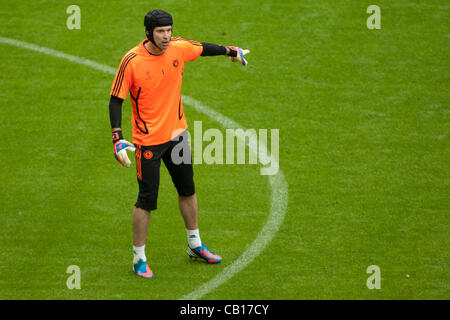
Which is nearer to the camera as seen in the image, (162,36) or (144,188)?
(162,36)

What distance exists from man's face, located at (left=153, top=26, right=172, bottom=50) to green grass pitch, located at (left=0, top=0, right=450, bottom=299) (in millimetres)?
2045

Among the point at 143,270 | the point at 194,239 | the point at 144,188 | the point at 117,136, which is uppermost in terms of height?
the point at 117,136

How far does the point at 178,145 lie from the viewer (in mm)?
6262

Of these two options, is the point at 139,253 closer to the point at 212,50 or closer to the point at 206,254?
the point at 206,254

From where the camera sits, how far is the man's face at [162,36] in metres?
5.83

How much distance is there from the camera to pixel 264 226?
7.17 m

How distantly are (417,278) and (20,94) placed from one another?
235 inches

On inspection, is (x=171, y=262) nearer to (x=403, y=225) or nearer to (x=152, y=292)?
(x=152, y=292)

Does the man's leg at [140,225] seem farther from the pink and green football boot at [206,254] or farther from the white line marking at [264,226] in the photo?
the white line marking at [264,226]

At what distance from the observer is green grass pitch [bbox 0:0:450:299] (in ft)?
20.9

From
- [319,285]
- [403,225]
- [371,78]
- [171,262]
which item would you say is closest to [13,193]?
[171,262]

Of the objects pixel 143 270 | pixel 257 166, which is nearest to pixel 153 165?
pixel 143 270

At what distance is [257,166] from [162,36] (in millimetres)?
2837

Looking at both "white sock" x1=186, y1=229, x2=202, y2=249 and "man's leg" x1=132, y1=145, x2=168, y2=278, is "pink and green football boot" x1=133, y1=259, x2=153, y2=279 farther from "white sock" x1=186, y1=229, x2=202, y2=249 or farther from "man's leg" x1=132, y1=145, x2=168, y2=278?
"white sock" x1=186, y1=229, x2=202, y2=249
